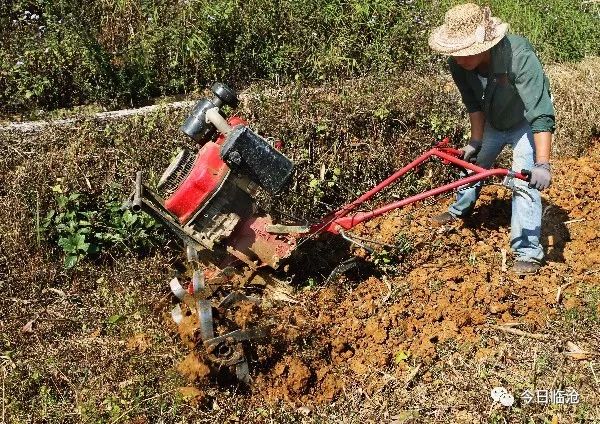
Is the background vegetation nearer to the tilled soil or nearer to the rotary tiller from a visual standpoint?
the tilled soil

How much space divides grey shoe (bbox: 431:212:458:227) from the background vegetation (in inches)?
65.3

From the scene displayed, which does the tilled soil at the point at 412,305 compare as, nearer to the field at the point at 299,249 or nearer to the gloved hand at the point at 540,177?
the field at the point at 299,249

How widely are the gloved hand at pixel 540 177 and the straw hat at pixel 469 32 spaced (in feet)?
2.62

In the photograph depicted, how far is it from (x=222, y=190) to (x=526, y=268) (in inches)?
88.4

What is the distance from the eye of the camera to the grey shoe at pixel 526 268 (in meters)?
4.96

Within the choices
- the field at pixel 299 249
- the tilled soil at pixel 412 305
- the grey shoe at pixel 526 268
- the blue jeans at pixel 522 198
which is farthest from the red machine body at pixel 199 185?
the grey shoe at pixel 526 268

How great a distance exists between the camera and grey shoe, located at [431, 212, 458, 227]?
561 cm

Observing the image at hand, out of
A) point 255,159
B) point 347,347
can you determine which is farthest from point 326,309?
point 255,159

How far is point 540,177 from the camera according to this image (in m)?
4.25

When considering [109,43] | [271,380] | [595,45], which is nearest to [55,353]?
[271,380]

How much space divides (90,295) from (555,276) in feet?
10.7

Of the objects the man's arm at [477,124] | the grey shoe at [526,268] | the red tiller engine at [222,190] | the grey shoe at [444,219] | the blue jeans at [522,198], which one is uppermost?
the red tiller engine at [222,190]

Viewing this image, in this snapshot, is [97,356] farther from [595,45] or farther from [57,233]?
[595,45]

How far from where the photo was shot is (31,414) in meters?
3.96
